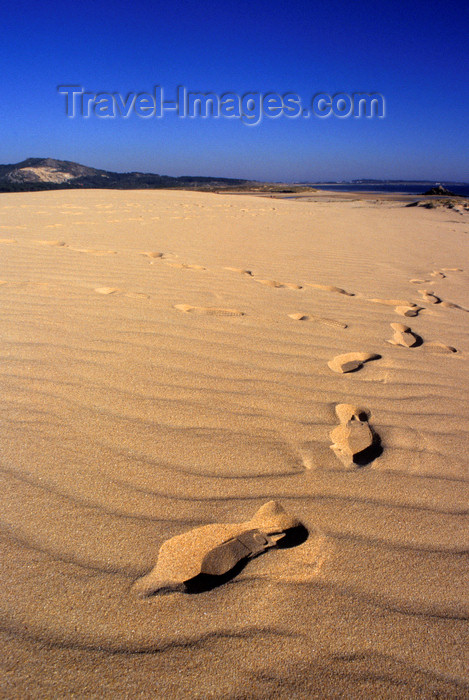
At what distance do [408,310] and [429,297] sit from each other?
0.50 m

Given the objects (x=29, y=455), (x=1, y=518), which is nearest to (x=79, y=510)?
(x=1, y=518)

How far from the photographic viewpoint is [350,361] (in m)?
2.04

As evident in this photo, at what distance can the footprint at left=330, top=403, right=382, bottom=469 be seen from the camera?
4.46 feet

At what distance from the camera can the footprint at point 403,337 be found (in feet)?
7.60

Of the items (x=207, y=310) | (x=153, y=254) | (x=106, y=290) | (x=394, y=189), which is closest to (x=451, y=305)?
(x=207, y=310)

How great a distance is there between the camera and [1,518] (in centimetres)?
105

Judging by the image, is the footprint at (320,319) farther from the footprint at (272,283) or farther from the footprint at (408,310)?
the footprint at (272,283)

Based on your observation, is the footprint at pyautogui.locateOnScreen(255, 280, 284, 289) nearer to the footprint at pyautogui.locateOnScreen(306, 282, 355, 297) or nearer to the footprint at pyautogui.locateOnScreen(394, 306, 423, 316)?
the footprint at pyautogui.locateOnScreen(306, 282, 355, 297)

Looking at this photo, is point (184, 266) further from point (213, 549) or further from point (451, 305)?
point (213, 549)

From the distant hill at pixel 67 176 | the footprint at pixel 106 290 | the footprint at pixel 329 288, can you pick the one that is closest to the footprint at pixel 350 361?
the footprint at pixel 329 288

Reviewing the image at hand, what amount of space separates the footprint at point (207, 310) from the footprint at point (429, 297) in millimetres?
1525

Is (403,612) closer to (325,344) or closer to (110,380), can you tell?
(110,380)

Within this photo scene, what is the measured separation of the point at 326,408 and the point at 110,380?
0.81 meters

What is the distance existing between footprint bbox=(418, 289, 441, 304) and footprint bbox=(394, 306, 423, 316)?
0.82 ft
